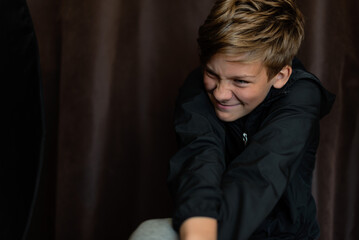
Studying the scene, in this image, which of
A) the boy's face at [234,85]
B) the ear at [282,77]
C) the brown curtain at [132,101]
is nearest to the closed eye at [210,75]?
the boy's face at [234,85]

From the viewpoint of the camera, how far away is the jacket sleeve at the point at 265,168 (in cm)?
91

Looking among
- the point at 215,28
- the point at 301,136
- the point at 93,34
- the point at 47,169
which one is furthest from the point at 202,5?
the point at 47,169

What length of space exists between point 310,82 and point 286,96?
0.08 m

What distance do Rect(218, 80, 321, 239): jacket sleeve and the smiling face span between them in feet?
0.21

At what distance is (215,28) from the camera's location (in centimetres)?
106

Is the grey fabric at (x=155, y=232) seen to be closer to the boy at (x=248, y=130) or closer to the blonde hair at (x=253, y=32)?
the boy at (x=248, y=130)

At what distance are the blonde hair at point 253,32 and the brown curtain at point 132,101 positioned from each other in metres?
0.42

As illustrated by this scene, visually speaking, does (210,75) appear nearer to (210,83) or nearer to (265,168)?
(210,83)

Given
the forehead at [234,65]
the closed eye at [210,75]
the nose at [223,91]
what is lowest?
the nose at [223,91]

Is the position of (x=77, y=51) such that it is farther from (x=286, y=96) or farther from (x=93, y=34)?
(x=286, y=96)

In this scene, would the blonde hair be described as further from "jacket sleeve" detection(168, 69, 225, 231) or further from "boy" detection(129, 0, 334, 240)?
"jacket sleeve" detection(168, 69, 225, 231)

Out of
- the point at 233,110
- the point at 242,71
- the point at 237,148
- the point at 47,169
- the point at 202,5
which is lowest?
the point at 47,169

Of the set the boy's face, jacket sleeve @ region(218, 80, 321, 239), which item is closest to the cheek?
the boy's face

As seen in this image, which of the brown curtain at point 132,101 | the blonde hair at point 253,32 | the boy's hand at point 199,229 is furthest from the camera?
the brown curtain at point 132,101
